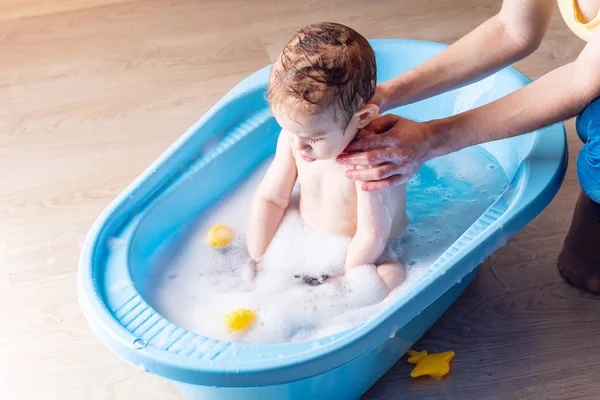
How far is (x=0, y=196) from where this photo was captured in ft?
4.88

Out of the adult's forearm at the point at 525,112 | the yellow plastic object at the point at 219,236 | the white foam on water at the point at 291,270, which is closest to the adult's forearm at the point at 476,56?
the adult's forearm at the point at 525,112

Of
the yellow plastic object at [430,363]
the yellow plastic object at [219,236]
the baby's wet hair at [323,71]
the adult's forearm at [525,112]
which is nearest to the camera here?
the baby's wet hair at [323,71]

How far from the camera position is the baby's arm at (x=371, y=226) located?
1074mm

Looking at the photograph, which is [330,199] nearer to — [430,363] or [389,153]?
[389,153]

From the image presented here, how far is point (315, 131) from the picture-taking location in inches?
36.9

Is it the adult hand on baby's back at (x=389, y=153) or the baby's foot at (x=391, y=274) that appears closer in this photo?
the adult hand on baby's back at (x=389, y=153)

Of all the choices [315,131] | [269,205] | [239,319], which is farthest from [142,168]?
[315,131]

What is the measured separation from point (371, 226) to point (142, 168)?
632 mm

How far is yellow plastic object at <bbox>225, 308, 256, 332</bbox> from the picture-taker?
1.06 metres

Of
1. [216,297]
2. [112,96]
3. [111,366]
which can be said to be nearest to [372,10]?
[112,96]

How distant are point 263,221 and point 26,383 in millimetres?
461

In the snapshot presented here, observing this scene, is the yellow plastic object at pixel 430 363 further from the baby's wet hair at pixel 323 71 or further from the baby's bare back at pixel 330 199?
the baby's wet hair at pixel 323 71

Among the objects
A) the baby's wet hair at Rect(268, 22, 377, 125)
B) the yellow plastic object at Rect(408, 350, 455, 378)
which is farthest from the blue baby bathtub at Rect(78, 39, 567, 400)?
the baby's wet hair at Rect(268, 22, 377, 125)

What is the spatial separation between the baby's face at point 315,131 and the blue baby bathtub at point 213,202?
22cm
